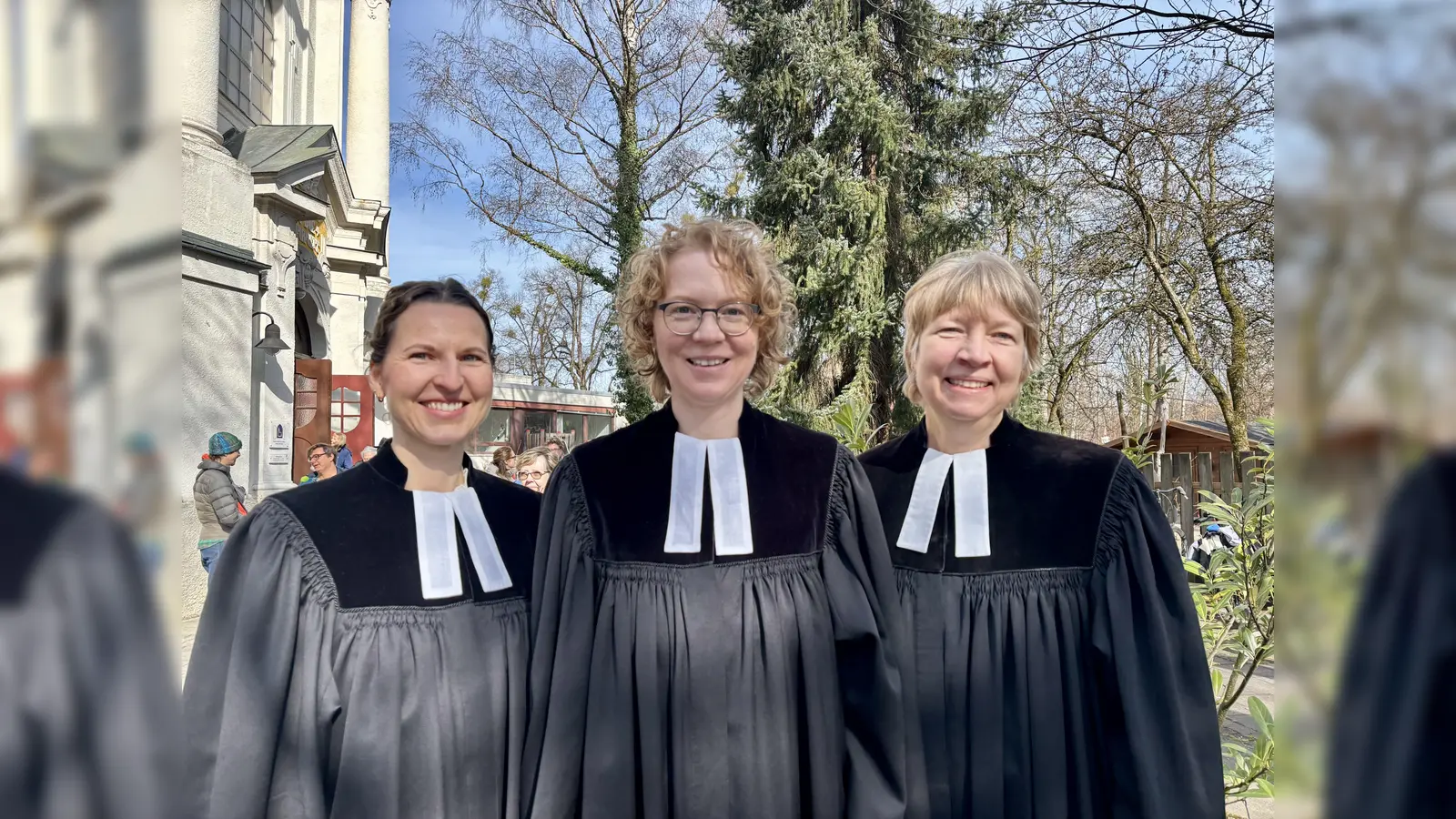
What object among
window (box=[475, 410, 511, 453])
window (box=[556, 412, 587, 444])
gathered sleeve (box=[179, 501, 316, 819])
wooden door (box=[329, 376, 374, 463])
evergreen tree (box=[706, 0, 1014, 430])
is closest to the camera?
gathered sleeve (box=[179, 501, 316, 819])

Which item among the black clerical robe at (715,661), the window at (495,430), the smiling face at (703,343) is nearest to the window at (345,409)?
the window at (495,430)

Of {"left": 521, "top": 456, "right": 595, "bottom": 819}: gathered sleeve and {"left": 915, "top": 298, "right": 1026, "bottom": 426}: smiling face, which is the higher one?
{"left": 915, "top": 298, "right": 1026, "bottom": 426}: smiling face

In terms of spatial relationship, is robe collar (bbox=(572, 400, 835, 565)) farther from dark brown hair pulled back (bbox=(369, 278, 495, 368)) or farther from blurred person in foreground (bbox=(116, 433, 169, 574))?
blurred person in foreground (bbox=(116, 433, 169, 574))

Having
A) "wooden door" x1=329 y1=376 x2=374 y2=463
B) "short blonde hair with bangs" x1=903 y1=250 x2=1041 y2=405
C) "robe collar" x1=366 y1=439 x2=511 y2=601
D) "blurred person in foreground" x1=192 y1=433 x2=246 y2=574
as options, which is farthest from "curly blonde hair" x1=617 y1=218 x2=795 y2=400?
"wooden door" x1=329 y1=376 x2=374 y2=463

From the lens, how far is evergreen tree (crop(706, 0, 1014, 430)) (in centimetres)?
1350

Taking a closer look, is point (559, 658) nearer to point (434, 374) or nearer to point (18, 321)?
point (434, 374)

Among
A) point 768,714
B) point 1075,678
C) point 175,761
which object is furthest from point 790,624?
point 175,761

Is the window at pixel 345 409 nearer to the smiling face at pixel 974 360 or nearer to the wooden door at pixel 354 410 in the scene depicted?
the wooden door at pixel 354 410

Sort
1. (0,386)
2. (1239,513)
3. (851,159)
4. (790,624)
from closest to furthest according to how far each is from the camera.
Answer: (0,386), (790,624), (1239,513), (851,159)

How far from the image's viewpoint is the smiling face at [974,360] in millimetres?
2273

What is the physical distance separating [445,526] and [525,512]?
0.25 meters

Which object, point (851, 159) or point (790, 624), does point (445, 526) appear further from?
point (851, 159)

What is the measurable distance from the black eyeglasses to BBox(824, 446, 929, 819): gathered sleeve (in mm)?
491

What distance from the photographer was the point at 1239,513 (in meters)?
3.76
